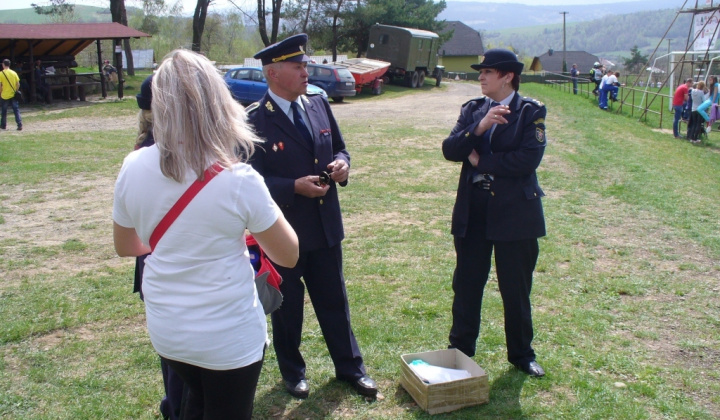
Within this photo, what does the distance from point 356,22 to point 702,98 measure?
28144mm

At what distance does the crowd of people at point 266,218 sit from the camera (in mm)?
1935

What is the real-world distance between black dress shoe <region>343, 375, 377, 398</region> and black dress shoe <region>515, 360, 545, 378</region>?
0.94 m

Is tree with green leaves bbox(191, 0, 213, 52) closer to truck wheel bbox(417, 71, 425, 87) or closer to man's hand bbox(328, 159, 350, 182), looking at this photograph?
truck wheel bbox(417, 71, 425, 87)

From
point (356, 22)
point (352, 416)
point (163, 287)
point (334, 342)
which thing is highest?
point (356, 22)

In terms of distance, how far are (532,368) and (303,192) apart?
69.7 inches

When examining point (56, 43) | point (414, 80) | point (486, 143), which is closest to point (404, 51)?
point (414, 80)

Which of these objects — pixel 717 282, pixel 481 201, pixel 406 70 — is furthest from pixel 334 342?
pixel 406 70

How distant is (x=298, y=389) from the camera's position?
138 inches

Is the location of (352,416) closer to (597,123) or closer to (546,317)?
(546,317)

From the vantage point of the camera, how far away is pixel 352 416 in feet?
10.9

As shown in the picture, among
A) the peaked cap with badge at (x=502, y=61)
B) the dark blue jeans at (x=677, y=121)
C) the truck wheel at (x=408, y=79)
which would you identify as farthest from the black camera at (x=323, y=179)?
the truck wheel at (x=408, y=79)

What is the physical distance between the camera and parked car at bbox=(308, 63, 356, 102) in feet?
81.3

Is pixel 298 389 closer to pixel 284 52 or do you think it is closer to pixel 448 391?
pixel 448 391

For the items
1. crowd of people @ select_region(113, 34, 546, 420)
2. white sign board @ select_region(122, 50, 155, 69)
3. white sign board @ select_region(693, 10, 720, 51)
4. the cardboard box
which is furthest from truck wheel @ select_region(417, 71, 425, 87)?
the cardboard box
